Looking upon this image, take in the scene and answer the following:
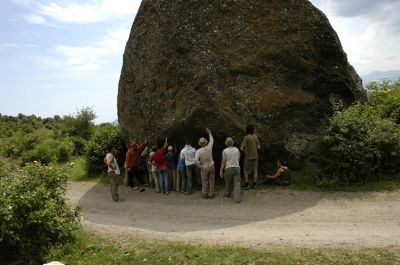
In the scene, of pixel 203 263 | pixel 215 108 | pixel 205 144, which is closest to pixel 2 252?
pixel 203 263

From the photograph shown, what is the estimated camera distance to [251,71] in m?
17.7

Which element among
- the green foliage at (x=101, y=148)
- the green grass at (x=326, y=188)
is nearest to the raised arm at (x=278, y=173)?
the green grass at (x=326, y=188)

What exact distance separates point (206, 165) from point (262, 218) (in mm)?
3620

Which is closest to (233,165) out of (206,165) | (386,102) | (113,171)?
(206,165)

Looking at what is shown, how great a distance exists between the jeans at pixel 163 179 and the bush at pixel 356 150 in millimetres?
6254

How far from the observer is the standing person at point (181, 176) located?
703 inches

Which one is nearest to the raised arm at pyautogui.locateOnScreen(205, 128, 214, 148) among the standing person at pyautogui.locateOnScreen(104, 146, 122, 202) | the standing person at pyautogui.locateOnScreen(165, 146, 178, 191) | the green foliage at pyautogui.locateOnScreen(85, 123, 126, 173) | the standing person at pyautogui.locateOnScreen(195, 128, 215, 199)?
the standing person at pyautogui.locateOnScreen(195, 128, 215, 199)

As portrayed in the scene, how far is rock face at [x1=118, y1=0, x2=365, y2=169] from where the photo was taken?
17.5 metres

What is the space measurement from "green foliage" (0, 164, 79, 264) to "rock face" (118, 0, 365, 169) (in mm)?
7111

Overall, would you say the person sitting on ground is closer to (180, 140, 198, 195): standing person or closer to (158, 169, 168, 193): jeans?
(180, 140, 198, 195): standing person

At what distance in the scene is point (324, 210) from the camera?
549 inches

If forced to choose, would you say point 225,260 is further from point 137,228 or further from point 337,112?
point 337,112

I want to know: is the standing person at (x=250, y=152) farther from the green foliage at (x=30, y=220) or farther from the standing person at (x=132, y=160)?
the green foliage at (x=30, y=220)

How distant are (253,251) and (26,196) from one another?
20.0 feet
